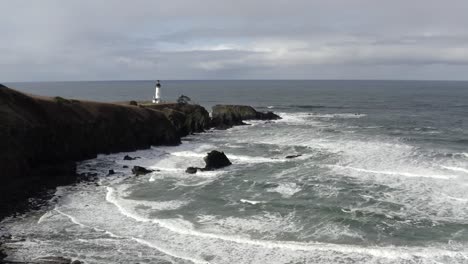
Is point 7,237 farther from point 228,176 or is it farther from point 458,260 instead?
point 458,260

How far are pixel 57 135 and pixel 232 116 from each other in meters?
Answer: 35.2

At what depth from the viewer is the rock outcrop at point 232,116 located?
219 feet

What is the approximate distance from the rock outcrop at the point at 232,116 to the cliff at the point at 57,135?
617 inches

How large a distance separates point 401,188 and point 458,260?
11.4m

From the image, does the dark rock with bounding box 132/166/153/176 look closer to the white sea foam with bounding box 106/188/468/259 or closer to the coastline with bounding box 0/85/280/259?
the coastline with bounding box 0/85/280/259

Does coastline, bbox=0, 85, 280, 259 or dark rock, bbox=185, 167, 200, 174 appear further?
dark rock, bbox=185, 167, 200, 174

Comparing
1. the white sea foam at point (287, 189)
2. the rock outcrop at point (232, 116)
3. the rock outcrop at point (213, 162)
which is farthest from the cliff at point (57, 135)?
the rock outcrop at point (232, 116)

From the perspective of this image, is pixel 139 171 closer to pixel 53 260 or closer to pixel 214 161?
pixel 214 161

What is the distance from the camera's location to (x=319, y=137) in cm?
5453

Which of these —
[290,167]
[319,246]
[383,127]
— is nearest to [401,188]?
[290,167]

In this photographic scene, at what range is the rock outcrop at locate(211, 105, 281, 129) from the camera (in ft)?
219

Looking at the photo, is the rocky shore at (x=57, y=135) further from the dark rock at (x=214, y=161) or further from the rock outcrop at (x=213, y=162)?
the dark rock at (x=214, y=161)

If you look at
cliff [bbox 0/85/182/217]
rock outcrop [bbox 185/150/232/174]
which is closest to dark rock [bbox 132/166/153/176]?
rock outcrop [bbox 185/150/232/174]

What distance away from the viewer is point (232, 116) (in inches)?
2726
